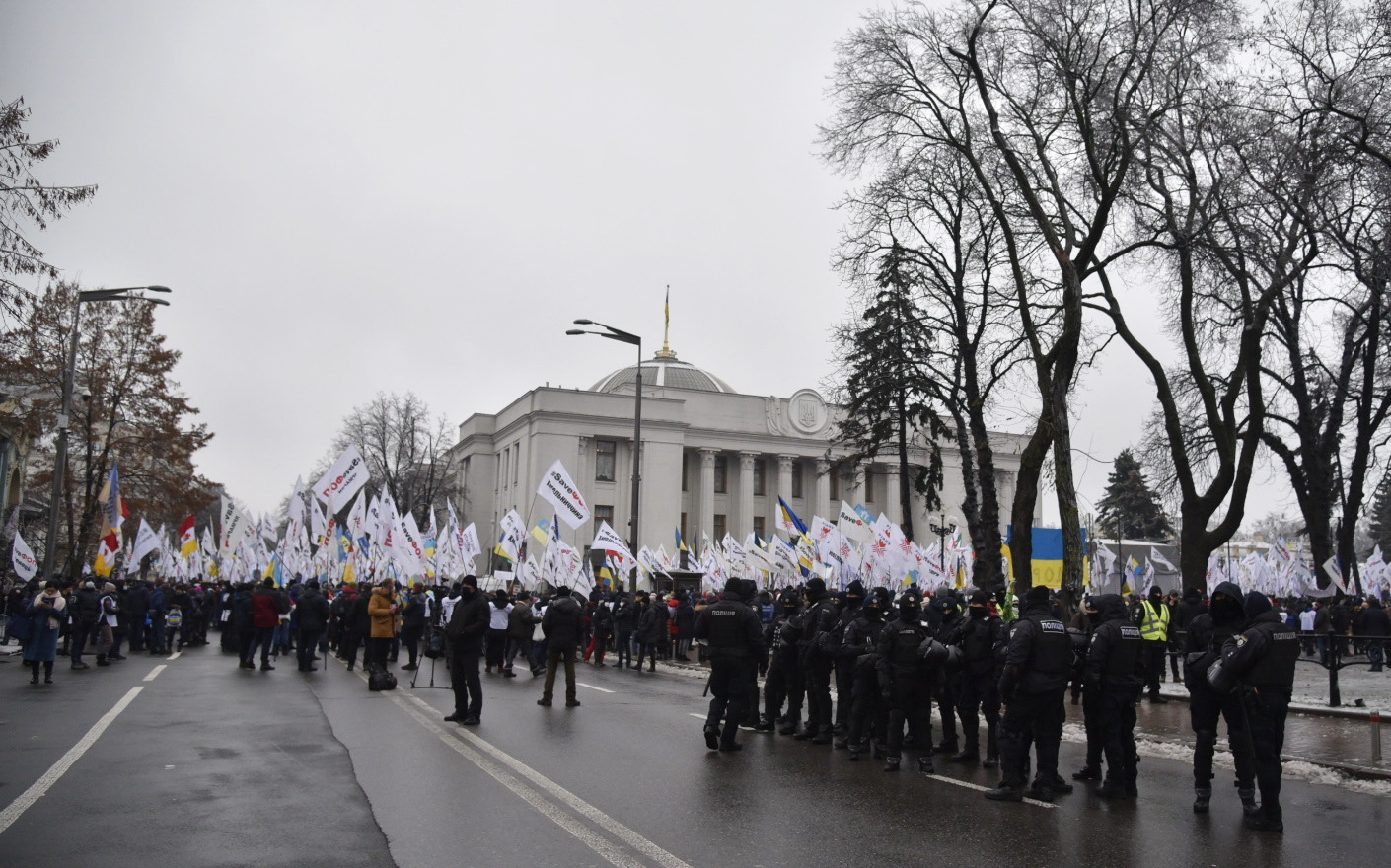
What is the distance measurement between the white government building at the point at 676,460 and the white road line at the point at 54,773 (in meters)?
53.3

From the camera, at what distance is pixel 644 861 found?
634 centimetres

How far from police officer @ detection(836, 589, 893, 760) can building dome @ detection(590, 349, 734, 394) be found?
64449 millimetres

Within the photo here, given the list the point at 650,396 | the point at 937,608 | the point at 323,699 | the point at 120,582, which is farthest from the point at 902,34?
the point at 650,396

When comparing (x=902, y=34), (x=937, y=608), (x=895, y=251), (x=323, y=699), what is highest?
(x=902, y=34)

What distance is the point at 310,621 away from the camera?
19.7m

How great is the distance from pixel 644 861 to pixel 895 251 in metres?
20.7

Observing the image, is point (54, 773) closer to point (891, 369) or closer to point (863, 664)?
point (863, 664)

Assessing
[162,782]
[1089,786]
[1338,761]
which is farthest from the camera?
[1338,761]

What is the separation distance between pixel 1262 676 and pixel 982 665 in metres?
2.85

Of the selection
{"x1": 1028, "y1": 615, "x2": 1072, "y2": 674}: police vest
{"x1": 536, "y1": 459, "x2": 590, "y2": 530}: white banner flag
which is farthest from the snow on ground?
{"x1": 536, "y1": 459, "x2": 590, "y2": 530}: white banner flag

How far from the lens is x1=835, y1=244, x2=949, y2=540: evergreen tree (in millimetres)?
27438

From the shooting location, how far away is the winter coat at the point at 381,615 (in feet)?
53.5

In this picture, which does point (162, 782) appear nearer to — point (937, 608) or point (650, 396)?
point (937, 608)

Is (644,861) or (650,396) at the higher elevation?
(650,396)
